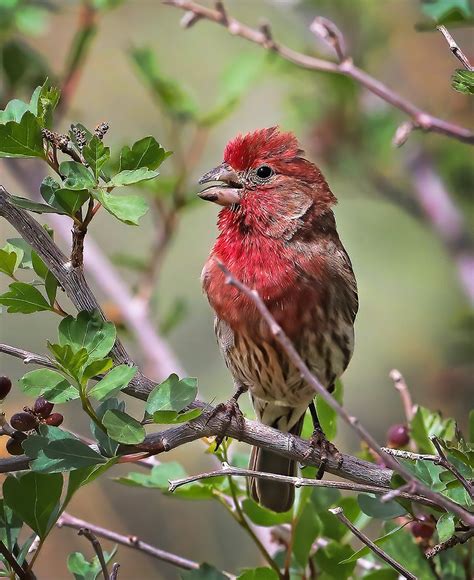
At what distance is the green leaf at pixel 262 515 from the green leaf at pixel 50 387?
0.76 m

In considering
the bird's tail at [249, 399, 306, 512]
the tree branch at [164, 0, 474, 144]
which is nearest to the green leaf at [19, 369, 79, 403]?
the bird's tail at [249, 399, 306, 512]

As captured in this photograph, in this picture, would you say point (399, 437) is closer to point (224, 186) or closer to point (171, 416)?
point (171, 416)

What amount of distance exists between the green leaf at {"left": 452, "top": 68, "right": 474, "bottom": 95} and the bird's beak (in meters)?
1.47

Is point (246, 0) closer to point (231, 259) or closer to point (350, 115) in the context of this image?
point (350, 115)

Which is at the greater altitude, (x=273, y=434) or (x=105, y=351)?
(x=105, y=351)

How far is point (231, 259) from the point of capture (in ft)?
11.4

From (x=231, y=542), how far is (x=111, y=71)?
3.48 meters

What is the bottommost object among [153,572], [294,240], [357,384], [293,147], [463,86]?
[153,572]

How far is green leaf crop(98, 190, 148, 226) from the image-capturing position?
2041 millimetres

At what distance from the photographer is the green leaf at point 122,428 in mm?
2088

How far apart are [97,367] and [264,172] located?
1778mm

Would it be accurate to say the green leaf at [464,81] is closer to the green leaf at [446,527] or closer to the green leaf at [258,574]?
the green leaf at [446,527]

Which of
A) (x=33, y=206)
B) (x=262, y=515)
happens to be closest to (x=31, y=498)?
(x=33, y=206)

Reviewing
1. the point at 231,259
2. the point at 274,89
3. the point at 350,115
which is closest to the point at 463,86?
the point at 231,259
